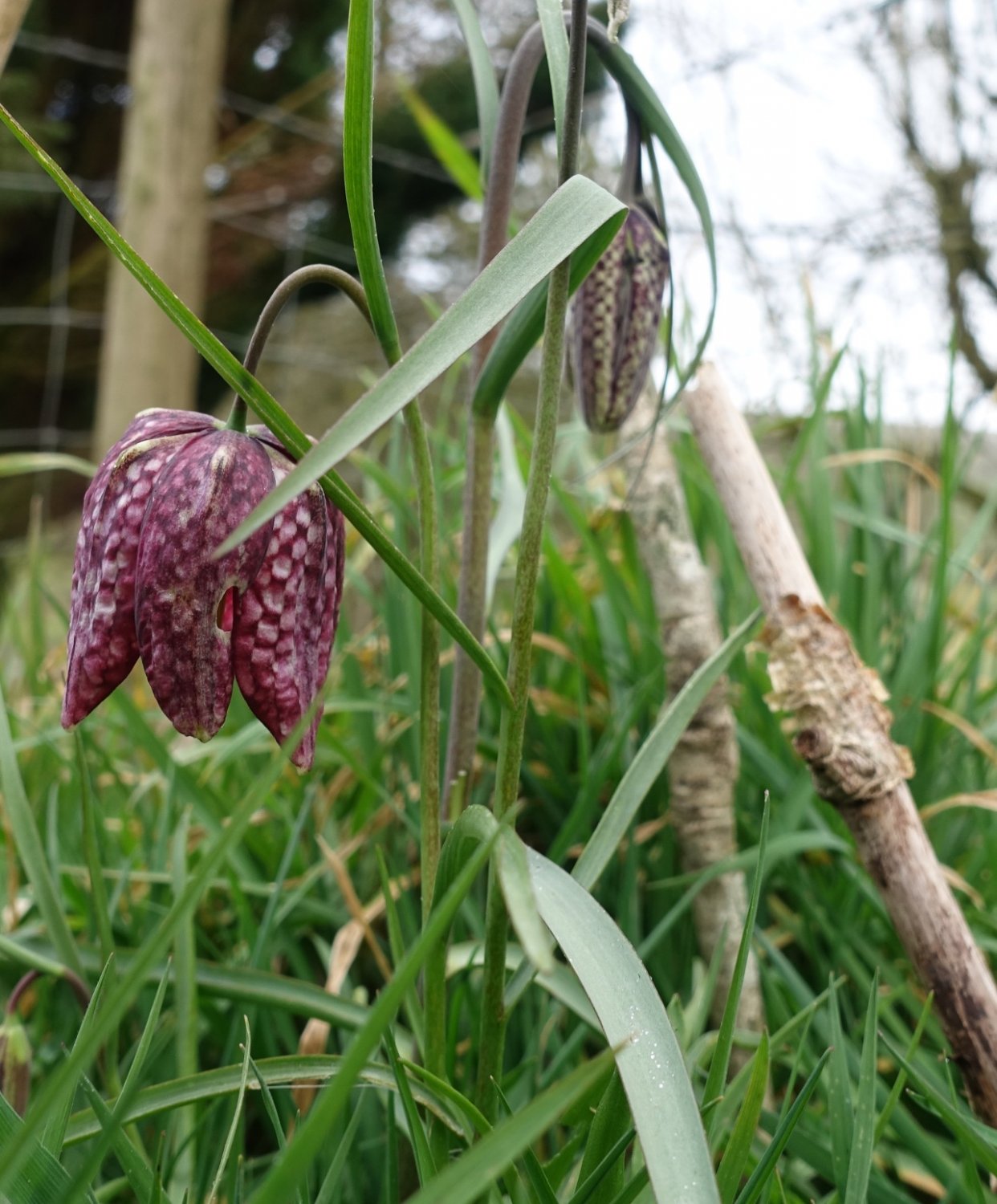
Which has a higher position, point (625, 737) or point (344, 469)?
point (344, 469)

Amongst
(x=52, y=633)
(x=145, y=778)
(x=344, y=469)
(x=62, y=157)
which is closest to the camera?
(x=145, y=778)

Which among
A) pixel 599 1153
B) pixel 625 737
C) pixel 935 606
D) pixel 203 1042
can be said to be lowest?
pixel 203 1042

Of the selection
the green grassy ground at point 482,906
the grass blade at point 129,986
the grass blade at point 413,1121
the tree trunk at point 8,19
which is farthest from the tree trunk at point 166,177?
the grass blade at point 129,986

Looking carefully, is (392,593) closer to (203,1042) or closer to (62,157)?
(203,1042)

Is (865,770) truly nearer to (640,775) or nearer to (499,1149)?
(640,775)

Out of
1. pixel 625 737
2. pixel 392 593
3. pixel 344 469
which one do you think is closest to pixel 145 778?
pixel 392 593

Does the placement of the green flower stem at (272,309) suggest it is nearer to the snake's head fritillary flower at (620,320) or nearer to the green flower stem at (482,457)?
the green flower stem at (482,457)

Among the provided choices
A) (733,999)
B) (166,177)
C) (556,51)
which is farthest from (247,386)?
(166,177)
